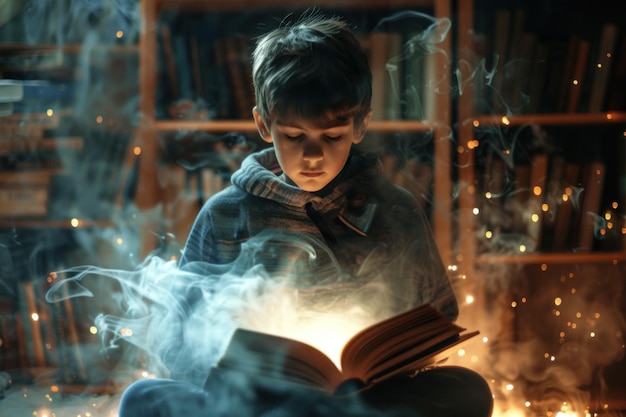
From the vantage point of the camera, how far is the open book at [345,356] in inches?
36.4

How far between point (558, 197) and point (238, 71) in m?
0.84

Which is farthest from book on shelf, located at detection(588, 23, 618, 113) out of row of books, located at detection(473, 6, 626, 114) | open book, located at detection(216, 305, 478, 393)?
open book, located at detection(216, 305, 478, 393)

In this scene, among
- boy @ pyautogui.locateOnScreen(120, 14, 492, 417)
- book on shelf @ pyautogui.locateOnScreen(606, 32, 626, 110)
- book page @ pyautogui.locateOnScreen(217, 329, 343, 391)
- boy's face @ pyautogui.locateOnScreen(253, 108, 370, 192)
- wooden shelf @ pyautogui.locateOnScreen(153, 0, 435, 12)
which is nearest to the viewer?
book page @ pyautogui.locateOnScreen(217, 329, 343, 391)

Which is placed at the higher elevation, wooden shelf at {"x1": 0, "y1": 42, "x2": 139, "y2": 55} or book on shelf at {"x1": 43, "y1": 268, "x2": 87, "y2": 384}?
wooden shelf at {"x1": 0, "y1": 42, "x2": 139, "y2": 55}

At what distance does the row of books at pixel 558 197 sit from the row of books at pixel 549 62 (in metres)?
0.13

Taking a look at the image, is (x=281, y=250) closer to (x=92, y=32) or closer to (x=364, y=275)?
(x=364, y=275)

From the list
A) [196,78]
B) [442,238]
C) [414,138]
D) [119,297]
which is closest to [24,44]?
[196,78]

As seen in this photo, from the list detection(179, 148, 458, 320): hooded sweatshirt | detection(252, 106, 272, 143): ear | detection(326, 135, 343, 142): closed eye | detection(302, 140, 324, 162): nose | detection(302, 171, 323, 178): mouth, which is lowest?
detection(179, 148, 458, 320): hooded sweatshirt

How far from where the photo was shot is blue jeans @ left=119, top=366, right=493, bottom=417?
3.24 ft

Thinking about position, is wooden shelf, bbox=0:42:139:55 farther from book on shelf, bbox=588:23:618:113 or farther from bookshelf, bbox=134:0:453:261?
book on shelf, bbox=588:23:618:113

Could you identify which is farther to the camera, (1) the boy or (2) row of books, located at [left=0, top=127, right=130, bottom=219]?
(2) row of books, located at [left=0, top=127, right=130, bottom=219]

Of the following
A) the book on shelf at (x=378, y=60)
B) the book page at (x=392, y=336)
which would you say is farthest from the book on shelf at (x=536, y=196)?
the book page at (x=392, y=336)

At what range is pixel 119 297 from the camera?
171 cm

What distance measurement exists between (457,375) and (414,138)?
2.43ft
